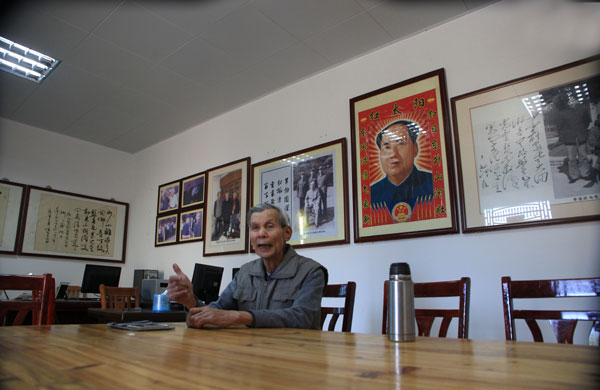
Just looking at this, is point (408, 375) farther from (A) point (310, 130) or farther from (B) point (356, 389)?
(A) point (310, 130)

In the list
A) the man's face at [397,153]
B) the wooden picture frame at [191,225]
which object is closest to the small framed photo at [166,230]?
the wooden picture frame at [191,225]

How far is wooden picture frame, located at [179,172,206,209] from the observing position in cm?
420

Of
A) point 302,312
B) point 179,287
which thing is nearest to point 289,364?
point 302,312

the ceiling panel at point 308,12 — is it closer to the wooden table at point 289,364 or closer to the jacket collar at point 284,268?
the jacket collar at point 284,268

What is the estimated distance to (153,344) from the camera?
2.68ft

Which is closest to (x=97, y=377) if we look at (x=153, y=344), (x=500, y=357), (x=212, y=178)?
(x=153, y=344)

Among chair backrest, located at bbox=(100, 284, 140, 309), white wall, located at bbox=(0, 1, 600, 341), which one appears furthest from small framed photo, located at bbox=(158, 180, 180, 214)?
chair backrest, located at bbox=(100, 284, 140, 309)

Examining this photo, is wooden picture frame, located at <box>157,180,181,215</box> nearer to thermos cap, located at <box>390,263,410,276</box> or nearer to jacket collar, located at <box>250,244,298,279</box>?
jacket collar, located at <box>250,244,298,279</box>

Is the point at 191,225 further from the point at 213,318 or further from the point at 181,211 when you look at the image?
the point at 213,318

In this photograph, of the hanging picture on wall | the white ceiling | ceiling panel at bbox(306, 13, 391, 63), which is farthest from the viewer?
the hanging picture on wall

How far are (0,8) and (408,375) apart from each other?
11.2 ft

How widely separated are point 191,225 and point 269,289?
276cm

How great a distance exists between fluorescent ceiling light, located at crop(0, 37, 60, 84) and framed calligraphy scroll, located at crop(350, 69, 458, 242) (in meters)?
2.76

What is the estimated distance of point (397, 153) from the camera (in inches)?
107
